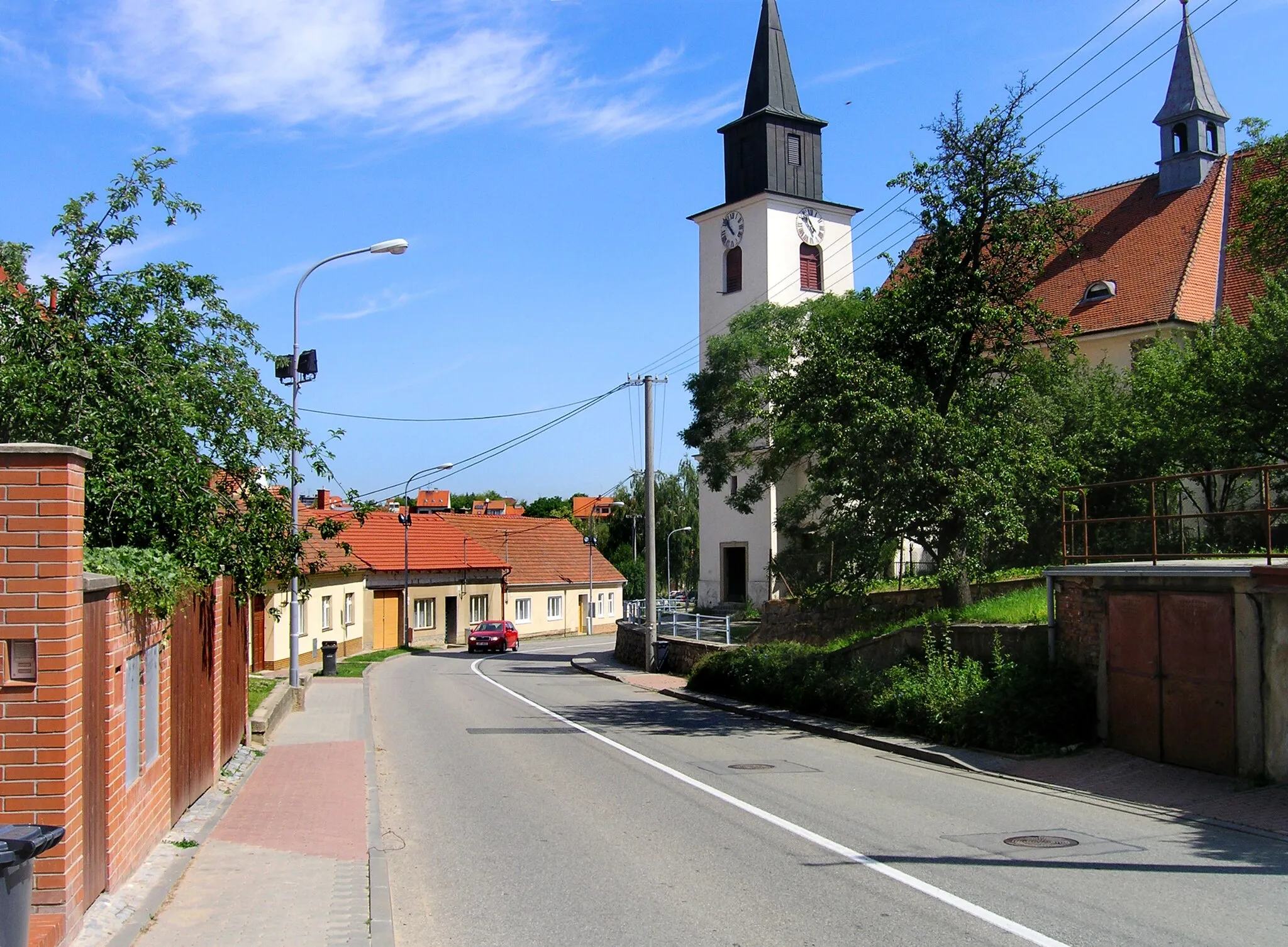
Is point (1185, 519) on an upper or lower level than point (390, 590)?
upper

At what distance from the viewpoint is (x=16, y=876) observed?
5.26m

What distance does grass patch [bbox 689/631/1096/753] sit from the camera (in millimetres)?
14727

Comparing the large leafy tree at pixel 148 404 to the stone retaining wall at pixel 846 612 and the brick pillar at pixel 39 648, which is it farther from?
the stone retaining wall at pixel 846 612

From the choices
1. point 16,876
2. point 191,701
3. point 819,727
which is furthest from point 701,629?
point 16,876

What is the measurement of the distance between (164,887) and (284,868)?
1.10 m

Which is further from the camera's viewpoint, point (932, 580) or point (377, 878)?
point (932, 580)

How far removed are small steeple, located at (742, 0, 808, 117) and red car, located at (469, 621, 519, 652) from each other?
25.3 meters

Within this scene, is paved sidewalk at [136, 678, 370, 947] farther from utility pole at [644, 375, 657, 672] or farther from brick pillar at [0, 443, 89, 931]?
utility pole at [644, 375, 657, 672]

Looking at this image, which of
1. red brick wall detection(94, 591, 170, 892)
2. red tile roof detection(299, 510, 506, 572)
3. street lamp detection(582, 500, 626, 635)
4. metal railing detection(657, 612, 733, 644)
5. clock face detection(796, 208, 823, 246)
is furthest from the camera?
street lamp detection(582, 500, 626, 635)

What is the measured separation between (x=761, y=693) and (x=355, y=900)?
1593 centimetres

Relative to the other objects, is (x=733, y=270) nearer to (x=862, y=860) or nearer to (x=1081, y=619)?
(x=1081, y=619)

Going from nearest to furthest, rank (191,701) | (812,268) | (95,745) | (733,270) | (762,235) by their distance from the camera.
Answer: (95,745), (191,701), (762,235), (733,270), (812,268)

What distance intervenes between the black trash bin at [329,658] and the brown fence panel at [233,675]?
692 inches

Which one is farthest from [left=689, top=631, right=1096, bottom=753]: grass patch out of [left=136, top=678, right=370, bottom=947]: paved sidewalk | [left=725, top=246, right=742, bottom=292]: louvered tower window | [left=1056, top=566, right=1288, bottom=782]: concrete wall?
[left=725, top=246, right=742, bottom=292]: louvered tower window
